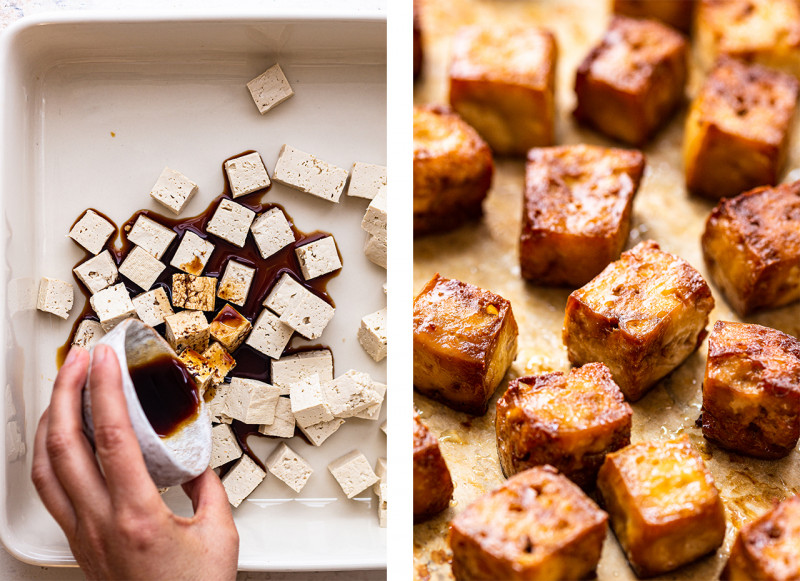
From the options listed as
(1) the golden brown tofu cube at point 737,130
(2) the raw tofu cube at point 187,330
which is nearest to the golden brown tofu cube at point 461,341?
(2) the raw tofu cube at point 187,330

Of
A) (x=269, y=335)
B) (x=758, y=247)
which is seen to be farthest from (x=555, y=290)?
(x=269, y=335)

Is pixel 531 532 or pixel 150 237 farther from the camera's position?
pixel 150 237

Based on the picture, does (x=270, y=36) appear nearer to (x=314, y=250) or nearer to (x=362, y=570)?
(x=314, y=250)

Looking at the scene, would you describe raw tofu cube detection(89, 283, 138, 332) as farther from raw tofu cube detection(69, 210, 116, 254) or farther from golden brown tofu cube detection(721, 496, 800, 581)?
golden brown tofu cube detection(721, 496, 800, 581)

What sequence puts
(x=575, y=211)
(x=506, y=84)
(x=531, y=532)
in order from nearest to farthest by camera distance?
(x=531, y=532) → (x=575, y=211) → (x=506, y=84)

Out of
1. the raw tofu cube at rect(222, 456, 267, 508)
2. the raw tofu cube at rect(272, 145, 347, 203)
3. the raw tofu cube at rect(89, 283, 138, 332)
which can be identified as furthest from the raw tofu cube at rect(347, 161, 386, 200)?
the raw tofu cube at rect(222, 456, 267, 508)

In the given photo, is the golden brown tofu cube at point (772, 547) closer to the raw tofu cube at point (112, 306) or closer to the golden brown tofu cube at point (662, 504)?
the golden brown tofu cube at point (662, 504)

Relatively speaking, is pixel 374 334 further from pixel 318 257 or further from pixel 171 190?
pixel 171 190

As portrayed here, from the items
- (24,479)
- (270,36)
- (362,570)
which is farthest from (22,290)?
(362,570)
